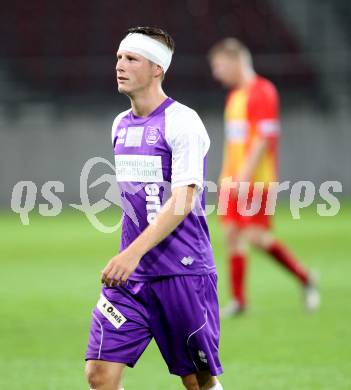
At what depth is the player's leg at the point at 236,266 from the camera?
10.5 meters

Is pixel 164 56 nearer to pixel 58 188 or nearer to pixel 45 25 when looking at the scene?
pixel 58 188

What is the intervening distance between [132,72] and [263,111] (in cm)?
541

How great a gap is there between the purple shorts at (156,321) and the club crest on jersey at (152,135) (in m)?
0.66

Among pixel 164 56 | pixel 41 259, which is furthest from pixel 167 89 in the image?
pixel 164 56

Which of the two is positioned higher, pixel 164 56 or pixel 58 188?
pixel 164 56

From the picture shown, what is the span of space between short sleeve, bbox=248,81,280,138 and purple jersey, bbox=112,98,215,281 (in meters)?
5.25

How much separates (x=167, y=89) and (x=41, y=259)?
32.6 feet

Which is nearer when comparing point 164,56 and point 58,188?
point 164,56

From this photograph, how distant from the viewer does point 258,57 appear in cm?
2505

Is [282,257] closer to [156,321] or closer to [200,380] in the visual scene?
[200,380]

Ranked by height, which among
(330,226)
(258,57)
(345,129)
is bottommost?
(330,226)

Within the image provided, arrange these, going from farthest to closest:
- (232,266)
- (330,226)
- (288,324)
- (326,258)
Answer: (330,226)
(326,258)
(232,266)
(288,324)

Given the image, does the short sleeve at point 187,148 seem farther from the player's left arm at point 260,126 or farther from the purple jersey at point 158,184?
the player's left arm at point 260,126

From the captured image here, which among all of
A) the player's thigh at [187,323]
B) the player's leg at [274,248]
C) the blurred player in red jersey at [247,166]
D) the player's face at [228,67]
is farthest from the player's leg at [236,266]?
the player's thigh at [187,323]
